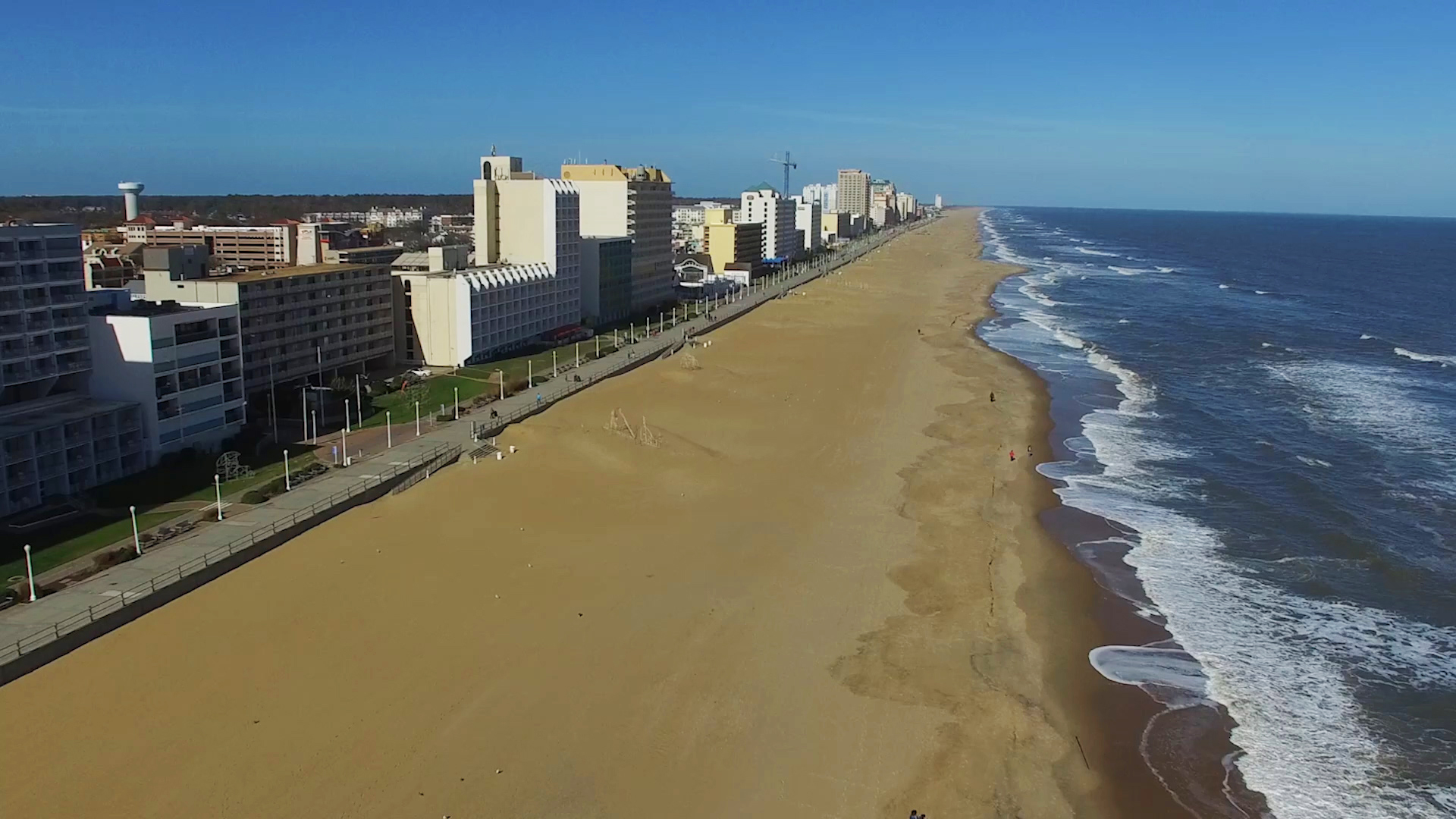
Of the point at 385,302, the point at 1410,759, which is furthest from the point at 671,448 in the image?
the point at 1410,759

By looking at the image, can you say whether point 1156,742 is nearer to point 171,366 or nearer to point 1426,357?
point 171,366

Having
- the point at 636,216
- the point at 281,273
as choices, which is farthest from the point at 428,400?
the point at 636,216

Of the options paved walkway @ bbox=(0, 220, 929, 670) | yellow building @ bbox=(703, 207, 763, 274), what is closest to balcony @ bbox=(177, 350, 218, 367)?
paved walkway @ bbox=(0, 220, 929, 670)

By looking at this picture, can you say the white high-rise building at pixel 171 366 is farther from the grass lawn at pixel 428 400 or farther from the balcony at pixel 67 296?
the grass lawn at pixel 428 400

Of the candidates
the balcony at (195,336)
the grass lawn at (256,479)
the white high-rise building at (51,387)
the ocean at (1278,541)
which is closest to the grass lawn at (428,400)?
the grass lawn at (256,479)

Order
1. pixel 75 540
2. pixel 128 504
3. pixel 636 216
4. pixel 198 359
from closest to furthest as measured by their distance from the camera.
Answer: pixel 75 540, pixel 128 504, pixel 198 359, pixel 636 216

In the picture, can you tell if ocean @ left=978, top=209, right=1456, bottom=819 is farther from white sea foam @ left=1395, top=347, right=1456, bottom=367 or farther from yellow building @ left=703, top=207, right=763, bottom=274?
yellow building @ left=703, top=207, right=763, bottom=274
